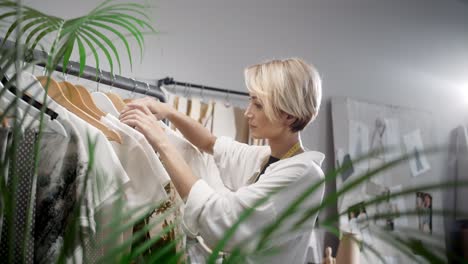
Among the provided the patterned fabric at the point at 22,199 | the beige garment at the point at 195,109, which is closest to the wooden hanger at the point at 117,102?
the patterned fabric at the point at 22,199

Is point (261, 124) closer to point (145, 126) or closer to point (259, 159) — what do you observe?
point (259, 159)

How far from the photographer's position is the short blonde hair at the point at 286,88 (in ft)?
4.71

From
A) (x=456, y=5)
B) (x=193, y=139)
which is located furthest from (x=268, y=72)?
(x=456, y=5)

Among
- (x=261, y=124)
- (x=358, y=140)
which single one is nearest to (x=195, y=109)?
(x=261, y=124)

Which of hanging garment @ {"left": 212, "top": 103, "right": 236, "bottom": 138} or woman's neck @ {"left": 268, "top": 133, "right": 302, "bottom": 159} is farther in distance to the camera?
hanging garment @ {"left": 212, "top": 103, "right": 236, "bottom": 138}

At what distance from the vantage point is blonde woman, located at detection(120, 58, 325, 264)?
3.98 ft

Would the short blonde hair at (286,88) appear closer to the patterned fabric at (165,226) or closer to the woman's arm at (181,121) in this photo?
the woman's arm at (181,121)

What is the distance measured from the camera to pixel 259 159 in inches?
61.9

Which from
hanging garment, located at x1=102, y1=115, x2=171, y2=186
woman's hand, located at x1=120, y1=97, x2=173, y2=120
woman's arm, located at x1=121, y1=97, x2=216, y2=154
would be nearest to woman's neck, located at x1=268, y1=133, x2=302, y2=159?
woman's arm, located at x1=121, y1=97, x2=216, y2=154

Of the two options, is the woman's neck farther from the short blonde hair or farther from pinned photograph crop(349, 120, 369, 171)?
pinned photograph crop(349, 120, 369, 171)

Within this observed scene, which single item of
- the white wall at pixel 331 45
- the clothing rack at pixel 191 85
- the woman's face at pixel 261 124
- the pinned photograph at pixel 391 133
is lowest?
the pinned photograph at pixel 391 133

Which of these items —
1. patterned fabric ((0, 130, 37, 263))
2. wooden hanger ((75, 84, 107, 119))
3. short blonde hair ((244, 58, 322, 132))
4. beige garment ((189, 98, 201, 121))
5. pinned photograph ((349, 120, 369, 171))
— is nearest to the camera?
patterned fabric ((0, 130, 37, 263))

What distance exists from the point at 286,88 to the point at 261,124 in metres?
0.14

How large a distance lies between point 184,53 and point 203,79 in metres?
0.18
